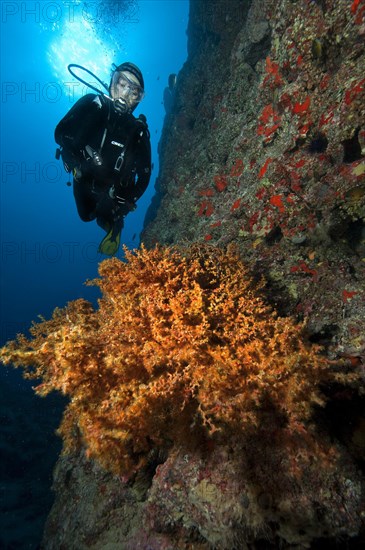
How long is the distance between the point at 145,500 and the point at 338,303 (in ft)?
9.10

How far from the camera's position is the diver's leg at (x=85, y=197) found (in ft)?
20.8

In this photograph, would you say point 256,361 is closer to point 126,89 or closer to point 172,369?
point 172,369

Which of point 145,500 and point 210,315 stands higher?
point 210,315

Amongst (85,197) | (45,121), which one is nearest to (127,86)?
(85,197)

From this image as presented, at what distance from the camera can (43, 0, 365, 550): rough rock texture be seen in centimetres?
215

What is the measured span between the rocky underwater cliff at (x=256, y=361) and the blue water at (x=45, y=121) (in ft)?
26.6

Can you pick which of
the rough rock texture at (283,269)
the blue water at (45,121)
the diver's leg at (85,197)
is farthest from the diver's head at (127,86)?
the blue water at (45,121)

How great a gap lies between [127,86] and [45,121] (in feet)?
322

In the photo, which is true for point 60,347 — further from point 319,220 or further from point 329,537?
point 319,220

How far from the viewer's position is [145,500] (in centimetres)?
295

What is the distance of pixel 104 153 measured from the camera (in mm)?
6000

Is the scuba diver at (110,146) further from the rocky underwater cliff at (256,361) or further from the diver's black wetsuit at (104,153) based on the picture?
the rocky underwater cliff at (256,361)

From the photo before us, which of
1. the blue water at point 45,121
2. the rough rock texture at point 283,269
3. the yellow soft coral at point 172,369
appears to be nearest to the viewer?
the yellow soft coral at point 172,369

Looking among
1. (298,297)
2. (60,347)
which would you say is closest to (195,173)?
(298,297)
